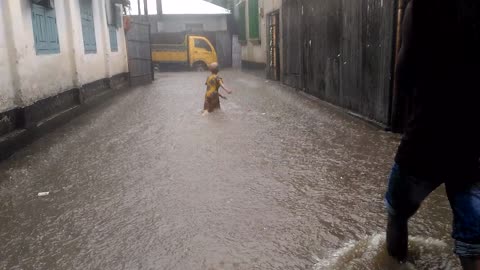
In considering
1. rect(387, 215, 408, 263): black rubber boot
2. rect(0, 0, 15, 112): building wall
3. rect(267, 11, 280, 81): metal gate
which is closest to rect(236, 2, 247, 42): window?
rect(267, 11, 280, 81): metal gate

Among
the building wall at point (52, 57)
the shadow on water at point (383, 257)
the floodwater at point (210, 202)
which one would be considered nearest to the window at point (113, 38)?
the building wall at point (52, 57)

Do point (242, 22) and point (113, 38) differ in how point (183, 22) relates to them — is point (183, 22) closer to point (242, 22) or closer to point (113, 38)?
point (242, 22)

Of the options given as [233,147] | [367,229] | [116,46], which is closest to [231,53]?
[116,46]

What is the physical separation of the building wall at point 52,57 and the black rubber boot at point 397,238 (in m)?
5.47

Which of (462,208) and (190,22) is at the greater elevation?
A: (190,22)

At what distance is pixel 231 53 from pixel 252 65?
5.77 meters

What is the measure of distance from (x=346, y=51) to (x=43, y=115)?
18.4 feet

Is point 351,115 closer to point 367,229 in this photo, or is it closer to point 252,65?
point 367,229

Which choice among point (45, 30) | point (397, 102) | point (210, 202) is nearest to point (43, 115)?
Result: point (45, 30)

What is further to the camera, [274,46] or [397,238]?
[274,46]

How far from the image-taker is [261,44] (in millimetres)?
21125

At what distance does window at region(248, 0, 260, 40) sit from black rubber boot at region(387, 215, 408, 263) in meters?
19.7

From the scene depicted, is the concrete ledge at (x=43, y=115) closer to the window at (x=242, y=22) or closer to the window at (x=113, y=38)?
the window at (x=113, y=38)

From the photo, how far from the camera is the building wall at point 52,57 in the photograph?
629 centimetres
